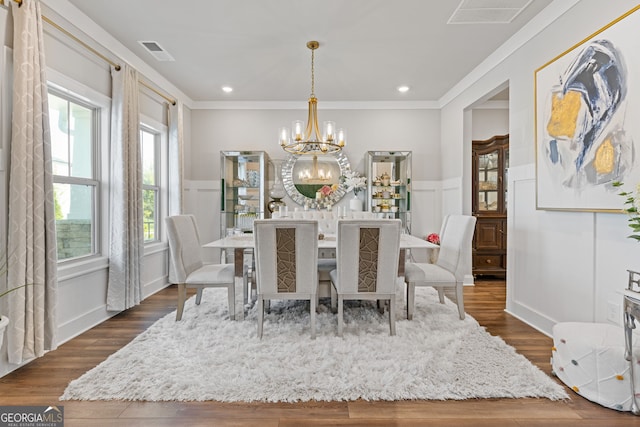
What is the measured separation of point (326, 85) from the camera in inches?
176

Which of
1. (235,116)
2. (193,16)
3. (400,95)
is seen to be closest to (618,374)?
(193,16)

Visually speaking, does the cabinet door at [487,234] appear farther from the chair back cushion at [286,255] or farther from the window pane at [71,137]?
the window pane at [71,137]

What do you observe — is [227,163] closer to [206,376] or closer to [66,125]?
[66,125]

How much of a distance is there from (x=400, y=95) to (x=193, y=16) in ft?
9.97

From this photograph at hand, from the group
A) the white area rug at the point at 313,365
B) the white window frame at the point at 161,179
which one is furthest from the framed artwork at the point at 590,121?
the white window frame at the point at 161,179

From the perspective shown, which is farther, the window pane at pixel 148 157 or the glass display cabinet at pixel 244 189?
the glass display cabinet at pixel 244 189

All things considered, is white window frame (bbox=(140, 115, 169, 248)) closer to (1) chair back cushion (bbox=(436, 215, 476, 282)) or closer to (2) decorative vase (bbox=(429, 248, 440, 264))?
(1) chair back cushion (bbox=(436, 215, 476, 282))

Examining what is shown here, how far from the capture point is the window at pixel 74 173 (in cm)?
281

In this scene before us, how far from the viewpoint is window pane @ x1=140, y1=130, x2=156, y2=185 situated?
13.9 ft

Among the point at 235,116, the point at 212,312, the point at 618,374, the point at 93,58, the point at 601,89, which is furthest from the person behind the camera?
the point at 235,116

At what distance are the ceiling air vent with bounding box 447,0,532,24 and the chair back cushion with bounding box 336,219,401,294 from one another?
1817 mm

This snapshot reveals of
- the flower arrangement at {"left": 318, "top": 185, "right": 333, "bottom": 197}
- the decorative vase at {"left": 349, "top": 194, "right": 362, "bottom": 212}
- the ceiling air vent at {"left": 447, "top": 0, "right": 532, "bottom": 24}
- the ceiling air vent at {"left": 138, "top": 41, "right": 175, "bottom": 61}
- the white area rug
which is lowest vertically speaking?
the white area rug

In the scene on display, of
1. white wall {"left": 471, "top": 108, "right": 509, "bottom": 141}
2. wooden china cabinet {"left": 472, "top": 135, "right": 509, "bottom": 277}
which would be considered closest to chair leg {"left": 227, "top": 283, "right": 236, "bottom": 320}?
wooden china cabinet {"left": 472, "top": 135, "right": 509, "bottom": 277}

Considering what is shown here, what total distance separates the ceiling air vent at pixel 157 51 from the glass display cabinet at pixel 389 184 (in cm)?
278
